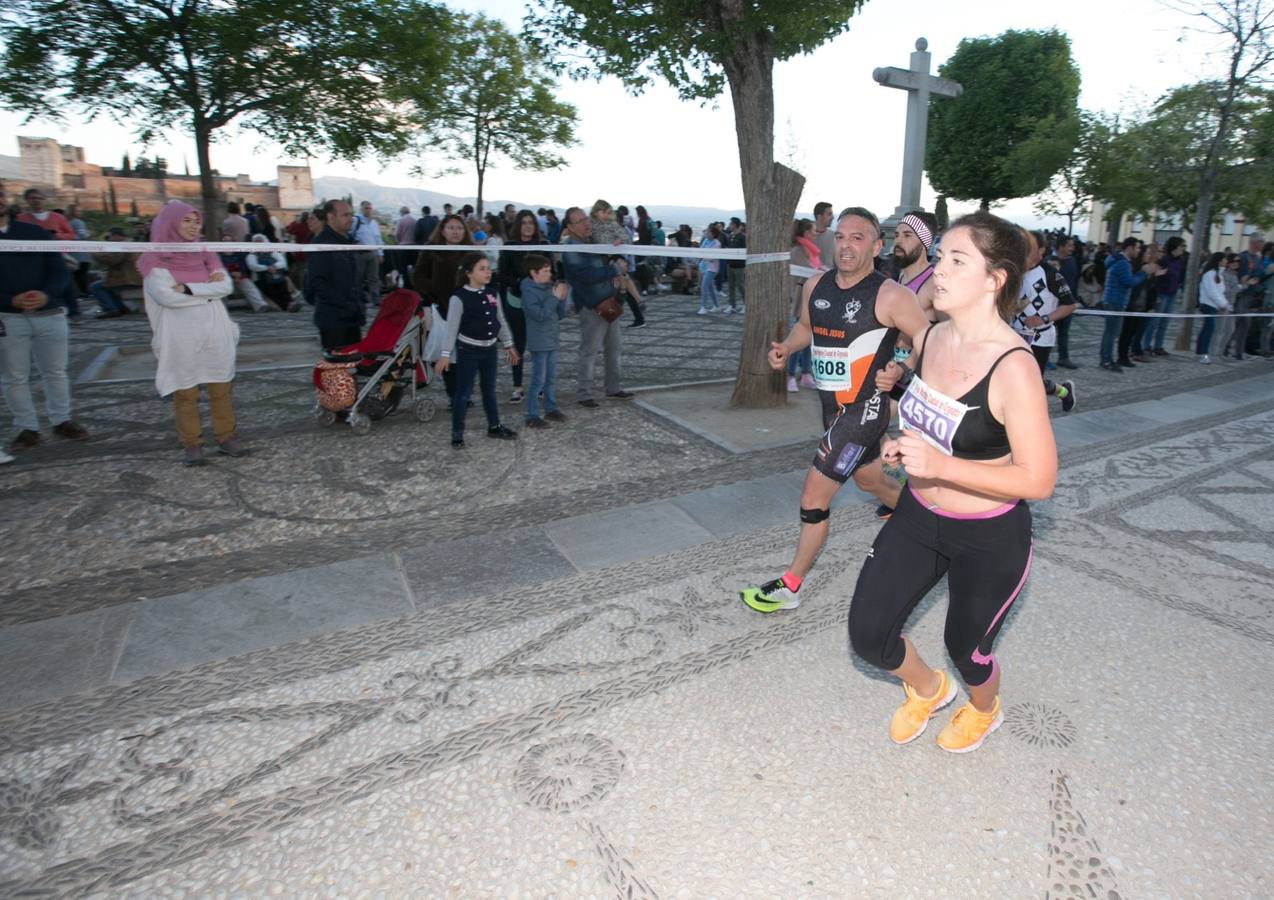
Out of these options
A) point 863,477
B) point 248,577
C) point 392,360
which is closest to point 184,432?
point 392,360

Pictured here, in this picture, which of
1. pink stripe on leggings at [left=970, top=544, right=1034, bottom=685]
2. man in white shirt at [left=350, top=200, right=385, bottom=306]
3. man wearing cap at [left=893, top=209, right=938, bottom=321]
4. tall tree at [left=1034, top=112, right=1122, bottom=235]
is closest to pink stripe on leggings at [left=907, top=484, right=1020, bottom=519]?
pink stripe on leggings at [left=970, top=544, right=1034, bottom=685]

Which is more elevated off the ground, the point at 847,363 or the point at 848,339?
the point at 848,339

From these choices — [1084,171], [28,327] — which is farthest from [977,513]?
[1084,171]

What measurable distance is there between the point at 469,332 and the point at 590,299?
160 cm

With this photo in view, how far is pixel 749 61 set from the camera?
7.18 meters

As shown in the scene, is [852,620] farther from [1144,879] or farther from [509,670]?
[509,670]

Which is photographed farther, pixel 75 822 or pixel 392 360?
pixel 392 360

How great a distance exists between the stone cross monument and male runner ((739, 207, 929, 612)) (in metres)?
6.99

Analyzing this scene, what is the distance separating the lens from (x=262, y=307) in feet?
49.8

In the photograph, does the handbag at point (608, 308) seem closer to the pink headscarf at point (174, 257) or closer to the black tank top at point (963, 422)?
the pink headscarf at point (174, 257)

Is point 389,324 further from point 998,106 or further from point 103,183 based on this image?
point 998,106

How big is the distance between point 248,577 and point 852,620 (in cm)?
327

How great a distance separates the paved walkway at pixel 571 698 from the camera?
2357mm

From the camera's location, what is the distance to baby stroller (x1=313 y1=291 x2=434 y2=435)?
672 cm
